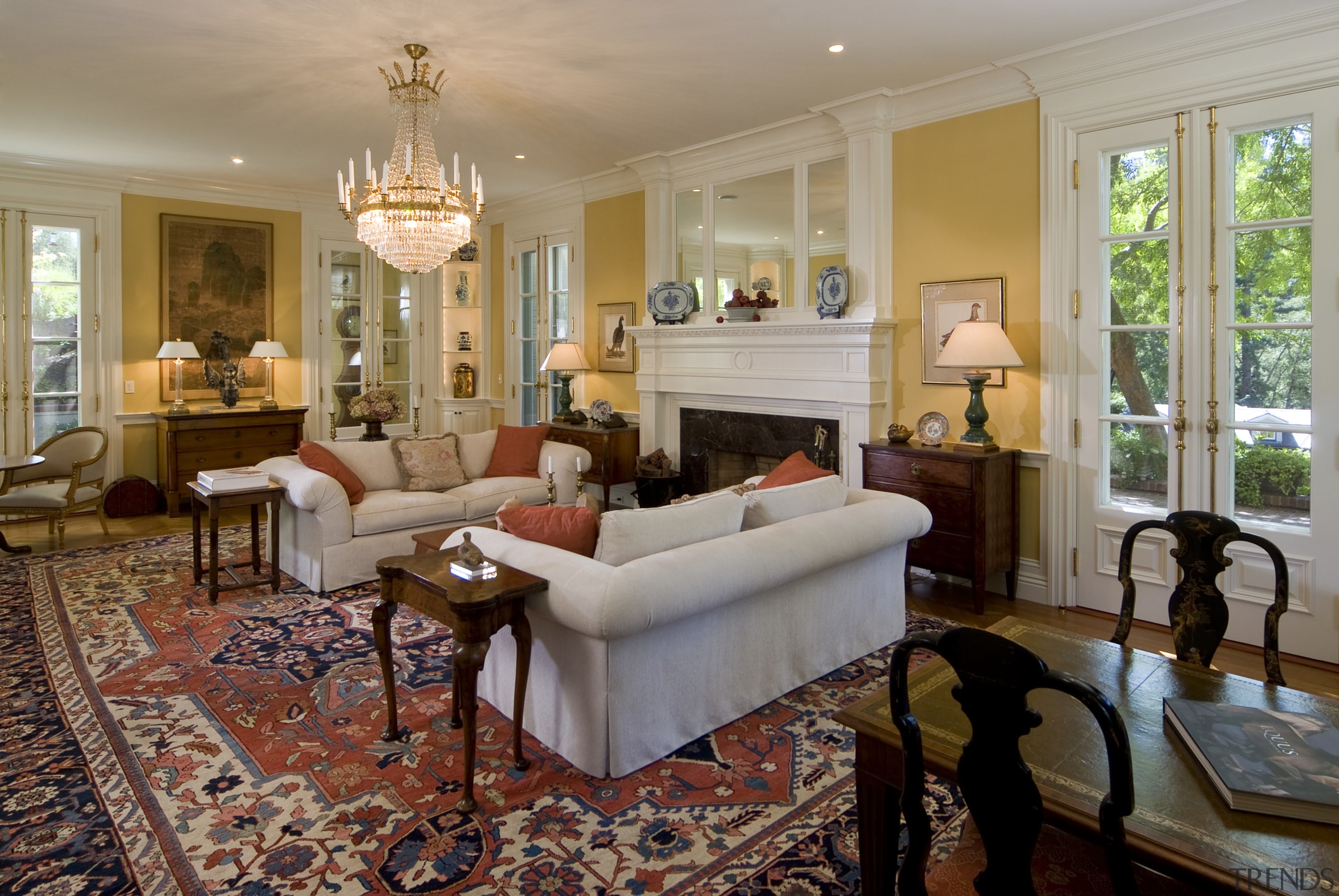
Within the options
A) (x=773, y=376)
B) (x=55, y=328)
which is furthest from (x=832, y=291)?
(x=55, y=328)

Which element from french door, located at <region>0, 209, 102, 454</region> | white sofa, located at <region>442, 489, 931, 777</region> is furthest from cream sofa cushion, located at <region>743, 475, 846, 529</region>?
french door, located at <region>0, 209, 102, 454</region>

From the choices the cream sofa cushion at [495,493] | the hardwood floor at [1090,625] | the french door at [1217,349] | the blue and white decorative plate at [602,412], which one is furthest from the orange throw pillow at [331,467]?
the french door at [1217,349]

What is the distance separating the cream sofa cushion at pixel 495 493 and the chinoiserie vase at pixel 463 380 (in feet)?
9.69

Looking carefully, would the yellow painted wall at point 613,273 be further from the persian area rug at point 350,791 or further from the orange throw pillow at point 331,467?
the persian area rug at point 350,791

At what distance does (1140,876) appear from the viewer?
1.49 m

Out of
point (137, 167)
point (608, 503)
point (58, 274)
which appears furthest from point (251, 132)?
point (608, 503)

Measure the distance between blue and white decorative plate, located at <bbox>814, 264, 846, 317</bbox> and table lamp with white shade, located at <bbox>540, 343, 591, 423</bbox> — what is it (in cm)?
239

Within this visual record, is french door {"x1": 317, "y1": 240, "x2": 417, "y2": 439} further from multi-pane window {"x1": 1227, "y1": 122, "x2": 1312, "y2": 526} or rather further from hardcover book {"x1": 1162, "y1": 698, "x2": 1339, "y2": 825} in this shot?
hardcover book {"x1": 1162, "y1": 698, "x2": 1339, "y2": 825}

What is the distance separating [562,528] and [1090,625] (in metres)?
2.89

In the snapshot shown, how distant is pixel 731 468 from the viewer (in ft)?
20.2

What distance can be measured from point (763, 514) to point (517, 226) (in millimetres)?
5618

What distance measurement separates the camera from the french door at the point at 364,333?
7.85 metres

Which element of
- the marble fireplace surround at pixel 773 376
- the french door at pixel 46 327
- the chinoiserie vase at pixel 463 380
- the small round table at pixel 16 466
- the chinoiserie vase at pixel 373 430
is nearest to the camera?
the marble fireplace surround at pixel 773 376

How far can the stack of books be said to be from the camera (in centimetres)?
439
